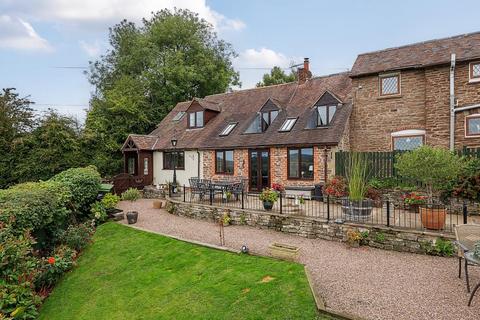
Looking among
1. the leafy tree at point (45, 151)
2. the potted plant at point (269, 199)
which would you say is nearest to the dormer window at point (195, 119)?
the leafy tree at point (45, 151)

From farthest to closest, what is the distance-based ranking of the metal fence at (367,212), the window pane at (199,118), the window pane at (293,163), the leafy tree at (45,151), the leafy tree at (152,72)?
the leafy tree at (152,72)
the window pane at (199,118)
the leafy tree at (45,151)
the window pane at (293,163)
the metal fence at (367,212)

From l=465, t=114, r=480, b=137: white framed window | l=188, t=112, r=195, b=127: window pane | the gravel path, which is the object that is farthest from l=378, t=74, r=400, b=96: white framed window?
l=188, t=112, r=195, b=127: window pane

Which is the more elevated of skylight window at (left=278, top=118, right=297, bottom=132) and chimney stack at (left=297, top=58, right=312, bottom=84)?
chimney stack at (left=297, top=58, right=312, bottom=84)

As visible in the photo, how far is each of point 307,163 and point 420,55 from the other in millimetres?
8037

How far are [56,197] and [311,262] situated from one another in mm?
9913

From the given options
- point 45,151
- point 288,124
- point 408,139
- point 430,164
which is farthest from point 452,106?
point 45,151

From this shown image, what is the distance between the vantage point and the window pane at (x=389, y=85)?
49.5 ft

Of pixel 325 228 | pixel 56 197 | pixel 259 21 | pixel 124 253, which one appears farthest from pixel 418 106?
pixel 56 197

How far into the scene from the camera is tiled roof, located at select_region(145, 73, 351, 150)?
15898 mm

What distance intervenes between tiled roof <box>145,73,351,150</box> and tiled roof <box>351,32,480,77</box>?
72.4 inches

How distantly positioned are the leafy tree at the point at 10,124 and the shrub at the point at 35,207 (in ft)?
33.1

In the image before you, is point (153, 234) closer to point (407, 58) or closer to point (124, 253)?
point (124, 253)

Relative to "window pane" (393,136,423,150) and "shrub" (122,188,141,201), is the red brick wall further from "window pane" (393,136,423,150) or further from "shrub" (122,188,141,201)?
"shrub" (122,188,141,201)

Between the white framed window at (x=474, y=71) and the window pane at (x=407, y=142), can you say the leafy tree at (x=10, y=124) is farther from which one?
the white framed window at (x=474, y=71)
